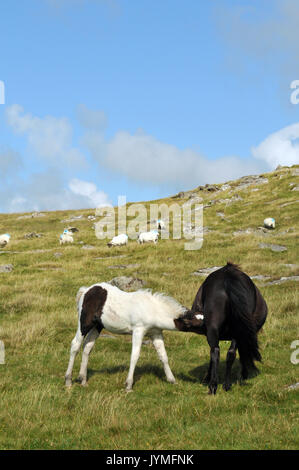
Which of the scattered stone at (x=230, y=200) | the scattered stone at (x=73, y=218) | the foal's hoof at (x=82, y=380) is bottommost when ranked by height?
the foal's hoof at (x=82, y=380)

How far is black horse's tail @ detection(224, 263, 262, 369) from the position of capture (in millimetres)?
9203

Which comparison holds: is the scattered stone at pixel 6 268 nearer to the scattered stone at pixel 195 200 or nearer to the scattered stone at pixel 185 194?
the scattered stone at pixel 195 200

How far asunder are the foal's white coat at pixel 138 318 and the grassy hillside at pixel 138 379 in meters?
0.56

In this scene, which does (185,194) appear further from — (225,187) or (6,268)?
(6,268)

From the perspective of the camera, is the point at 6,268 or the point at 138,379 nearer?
the point at 138,379

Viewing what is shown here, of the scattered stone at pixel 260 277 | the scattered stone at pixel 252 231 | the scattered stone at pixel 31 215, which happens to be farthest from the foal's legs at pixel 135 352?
the scattered stone at pixel 31 215

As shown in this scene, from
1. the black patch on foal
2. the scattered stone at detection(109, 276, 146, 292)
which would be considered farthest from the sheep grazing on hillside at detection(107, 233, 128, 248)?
Result: the black patch on foal

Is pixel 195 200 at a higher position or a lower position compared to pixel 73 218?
higher

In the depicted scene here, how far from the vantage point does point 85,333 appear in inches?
399

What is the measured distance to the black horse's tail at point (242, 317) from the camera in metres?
9.20

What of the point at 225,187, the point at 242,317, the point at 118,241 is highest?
the point at 225,187

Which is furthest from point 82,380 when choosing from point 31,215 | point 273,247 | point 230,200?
point 31,215

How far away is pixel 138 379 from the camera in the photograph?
395 inches

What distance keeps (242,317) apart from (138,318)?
231cm
